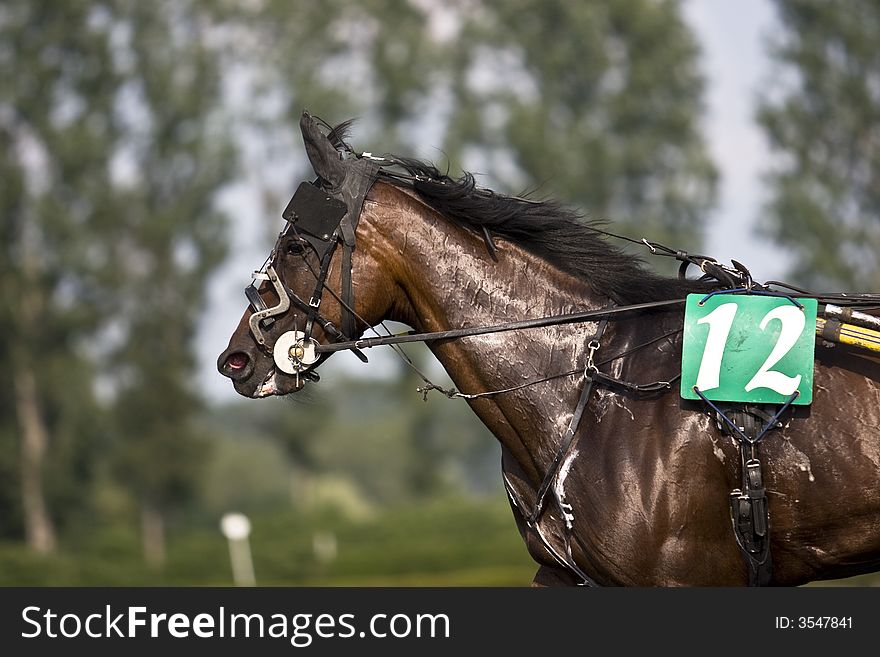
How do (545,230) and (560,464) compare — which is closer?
(560,464)

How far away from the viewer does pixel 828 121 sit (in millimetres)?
24719

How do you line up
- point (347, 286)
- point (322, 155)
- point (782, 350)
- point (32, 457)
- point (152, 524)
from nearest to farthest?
point (782, 350)
point (347, 286)
point (322, 155)
point (152, 524)
point (32, 457)

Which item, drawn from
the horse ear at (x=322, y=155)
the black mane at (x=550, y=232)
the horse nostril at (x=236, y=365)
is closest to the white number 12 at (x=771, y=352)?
the black mane at (x=550, y=232)

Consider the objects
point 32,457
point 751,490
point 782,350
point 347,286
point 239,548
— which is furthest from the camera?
point 32,457

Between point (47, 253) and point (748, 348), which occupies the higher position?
point (47, 253)

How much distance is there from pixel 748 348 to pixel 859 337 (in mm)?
A: 401

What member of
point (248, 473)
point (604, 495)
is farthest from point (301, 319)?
point (248, 473)

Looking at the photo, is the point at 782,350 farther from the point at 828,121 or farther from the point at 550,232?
the point at 828,121

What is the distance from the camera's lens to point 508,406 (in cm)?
459

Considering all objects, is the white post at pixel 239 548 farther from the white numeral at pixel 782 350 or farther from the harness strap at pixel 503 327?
the white numeral at pixel 782 350

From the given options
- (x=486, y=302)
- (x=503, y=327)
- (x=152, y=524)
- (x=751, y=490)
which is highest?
(x=152, y=524)

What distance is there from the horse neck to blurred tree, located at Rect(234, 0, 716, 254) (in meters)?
22.1

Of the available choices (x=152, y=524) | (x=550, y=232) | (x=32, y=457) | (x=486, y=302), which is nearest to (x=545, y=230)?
(x=550, y=232)
